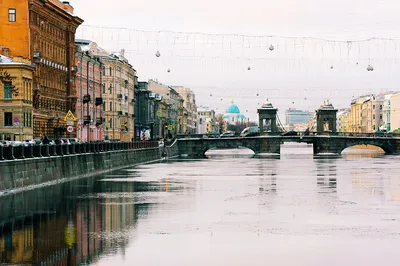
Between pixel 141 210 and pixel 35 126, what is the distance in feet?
150

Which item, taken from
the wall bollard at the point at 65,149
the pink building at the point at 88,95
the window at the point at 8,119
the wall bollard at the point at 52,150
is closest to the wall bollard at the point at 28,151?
the wall bollard at the point at 52,150

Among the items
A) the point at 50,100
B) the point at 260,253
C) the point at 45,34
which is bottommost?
the point at 260,253

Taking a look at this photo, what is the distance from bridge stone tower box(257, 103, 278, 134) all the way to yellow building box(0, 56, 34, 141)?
84.3 m

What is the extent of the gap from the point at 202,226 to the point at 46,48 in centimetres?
5832

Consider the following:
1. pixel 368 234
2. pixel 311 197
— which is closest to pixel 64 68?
pixel 311 197

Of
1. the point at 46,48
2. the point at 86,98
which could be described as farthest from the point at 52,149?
the point at 86,98

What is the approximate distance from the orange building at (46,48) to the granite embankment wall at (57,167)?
797 cm

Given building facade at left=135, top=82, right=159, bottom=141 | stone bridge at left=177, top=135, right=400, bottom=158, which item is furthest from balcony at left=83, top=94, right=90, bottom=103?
building facade at left=135, top=82, right=159, bottom=141

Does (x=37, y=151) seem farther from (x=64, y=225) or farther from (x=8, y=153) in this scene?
(x=64, y=225)

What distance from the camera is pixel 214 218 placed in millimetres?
31281

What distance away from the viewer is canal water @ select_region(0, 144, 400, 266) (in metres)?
22.1

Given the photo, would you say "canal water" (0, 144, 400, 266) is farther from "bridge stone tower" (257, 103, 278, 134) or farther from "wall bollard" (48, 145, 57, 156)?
"bridge stone tower" (257, 103, 278, 134)

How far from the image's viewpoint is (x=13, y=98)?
237ft

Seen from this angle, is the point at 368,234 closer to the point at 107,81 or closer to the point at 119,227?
the point at 119,227
